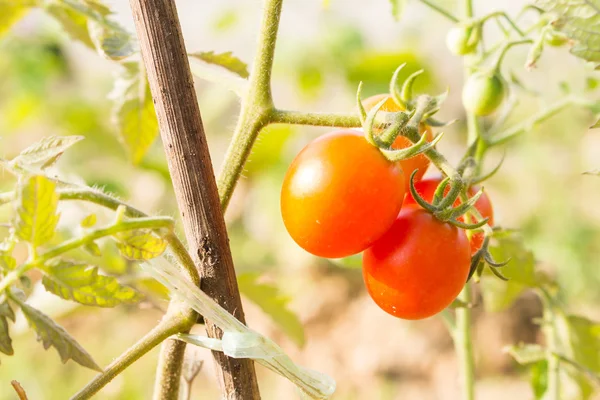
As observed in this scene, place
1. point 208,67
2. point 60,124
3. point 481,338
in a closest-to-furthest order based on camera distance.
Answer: point 208,67
point 481,338
point 60,124

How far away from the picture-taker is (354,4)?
3809 mm

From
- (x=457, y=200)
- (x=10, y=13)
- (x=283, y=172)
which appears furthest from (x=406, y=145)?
(x=283, y=172)

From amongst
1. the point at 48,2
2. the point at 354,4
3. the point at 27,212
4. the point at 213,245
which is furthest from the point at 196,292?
the point at 354,4

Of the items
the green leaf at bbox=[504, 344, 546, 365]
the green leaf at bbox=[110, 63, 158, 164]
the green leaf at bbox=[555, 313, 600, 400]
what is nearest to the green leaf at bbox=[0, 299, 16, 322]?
the green leaf at bbox=[110, 63, 158, 164]

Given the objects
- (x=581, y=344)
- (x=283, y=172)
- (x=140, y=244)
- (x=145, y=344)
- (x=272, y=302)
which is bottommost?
(x=283, y=172)

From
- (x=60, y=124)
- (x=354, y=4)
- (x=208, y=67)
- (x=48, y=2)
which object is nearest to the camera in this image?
(x=208, y=67)

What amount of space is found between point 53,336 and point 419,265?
0.32 metres

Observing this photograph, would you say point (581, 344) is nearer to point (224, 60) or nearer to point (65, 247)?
point (224, 60)

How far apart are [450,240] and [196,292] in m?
0.24

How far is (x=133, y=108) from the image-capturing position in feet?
3.01

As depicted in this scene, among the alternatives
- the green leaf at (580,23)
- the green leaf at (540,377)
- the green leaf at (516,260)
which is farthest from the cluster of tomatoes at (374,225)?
the green leaf at (540,377)

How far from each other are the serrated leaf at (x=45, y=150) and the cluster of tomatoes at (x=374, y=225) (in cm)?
20

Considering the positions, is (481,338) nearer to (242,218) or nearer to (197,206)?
(242,218)

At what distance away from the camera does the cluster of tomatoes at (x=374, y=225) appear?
23.7 inches
